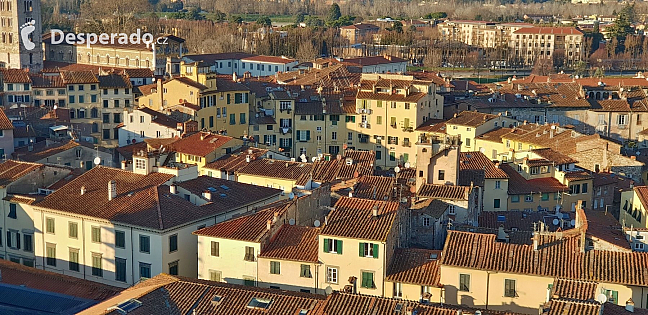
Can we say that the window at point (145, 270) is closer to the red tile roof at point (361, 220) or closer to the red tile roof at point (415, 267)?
the red tile roof at point (361, 220)

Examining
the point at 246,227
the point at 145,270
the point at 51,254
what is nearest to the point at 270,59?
the point at 51,254

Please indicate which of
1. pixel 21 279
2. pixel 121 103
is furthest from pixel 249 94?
pixel 21 279

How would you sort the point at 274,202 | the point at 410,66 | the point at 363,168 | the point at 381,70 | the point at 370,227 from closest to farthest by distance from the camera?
1. the point at 370,227
2. the point at 274,202
3. the point at 363,168
4. the point at 381,70
5. the point at 410,66

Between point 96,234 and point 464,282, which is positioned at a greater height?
point 464,282

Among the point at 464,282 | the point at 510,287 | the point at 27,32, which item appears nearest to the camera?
the point at 510,287

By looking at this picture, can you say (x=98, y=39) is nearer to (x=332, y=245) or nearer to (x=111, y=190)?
(x=111, y=190)

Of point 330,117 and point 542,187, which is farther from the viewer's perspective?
point 330,117

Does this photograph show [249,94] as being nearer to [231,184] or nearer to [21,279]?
[231,184]
